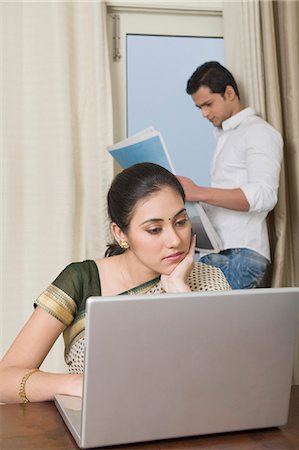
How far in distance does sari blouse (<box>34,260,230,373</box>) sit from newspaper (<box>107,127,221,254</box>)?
1.11 metres

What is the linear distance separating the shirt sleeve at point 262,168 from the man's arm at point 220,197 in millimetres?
30

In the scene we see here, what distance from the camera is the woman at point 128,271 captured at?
66.8 inches

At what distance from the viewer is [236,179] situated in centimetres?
310

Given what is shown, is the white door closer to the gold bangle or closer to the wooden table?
the gold bangle

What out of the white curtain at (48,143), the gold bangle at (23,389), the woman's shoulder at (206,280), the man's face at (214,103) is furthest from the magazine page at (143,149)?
the gold bangle at (23,389)

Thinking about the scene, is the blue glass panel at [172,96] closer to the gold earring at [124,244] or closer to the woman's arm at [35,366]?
the gold earring at [124,244]

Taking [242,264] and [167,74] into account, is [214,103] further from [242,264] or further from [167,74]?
[242,264]

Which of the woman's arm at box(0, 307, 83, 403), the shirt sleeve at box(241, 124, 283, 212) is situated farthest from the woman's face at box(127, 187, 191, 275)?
the shirt sleeve at box(241, 124, 283, 212)

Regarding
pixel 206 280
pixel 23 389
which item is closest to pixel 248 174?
pixel 206 280

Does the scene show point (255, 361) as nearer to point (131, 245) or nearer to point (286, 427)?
point (286, 427)

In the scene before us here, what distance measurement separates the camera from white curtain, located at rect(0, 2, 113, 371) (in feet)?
10.7

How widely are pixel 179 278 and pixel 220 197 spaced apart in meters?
1.24

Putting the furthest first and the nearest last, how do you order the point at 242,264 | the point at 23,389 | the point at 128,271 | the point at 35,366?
the point at 242,264
the point at 128,271
the point at 35,366
the point at 23,389

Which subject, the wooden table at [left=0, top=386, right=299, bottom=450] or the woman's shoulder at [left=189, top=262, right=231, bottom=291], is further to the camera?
the woman's shoulder at [left=189, top=262, right=231, bottom=291]
